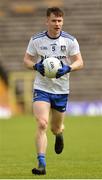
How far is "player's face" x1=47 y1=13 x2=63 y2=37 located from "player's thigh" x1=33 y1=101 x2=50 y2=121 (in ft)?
3.09

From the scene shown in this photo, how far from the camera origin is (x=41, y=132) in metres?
9.84

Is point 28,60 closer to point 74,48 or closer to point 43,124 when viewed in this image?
point 74,48

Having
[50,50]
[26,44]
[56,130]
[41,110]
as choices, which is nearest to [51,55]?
[50,50]

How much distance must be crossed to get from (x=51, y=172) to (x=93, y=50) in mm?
27403

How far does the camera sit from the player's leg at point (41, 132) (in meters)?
9.62

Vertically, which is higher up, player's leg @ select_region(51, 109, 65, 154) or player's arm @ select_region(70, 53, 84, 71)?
player's arm @ select_region(70, 53, 84, 71)

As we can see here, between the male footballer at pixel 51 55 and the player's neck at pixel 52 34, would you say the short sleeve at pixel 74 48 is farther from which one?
the player's neck at pixel 52 34

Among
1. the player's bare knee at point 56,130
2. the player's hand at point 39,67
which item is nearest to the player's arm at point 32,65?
the player's hand at point 39,67

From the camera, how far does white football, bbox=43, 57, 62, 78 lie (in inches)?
391

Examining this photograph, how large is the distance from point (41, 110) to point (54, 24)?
113cm

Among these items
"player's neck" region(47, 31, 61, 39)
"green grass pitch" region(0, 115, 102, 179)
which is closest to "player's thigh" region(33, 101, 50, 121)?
"green grass pitch" region(0, 115, 102, 179)

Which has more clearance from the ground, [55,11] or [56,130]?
[55,11]

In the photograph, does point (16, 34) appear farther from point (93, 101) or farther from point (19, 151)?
point (19, 151)

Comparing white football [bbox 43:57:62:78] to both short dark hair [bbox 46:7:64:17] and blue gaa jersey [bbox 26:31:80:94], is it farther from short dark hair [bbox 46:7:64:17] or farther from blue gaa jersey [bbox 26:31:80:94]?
short dark hair [bbox 46:7:64:17]
